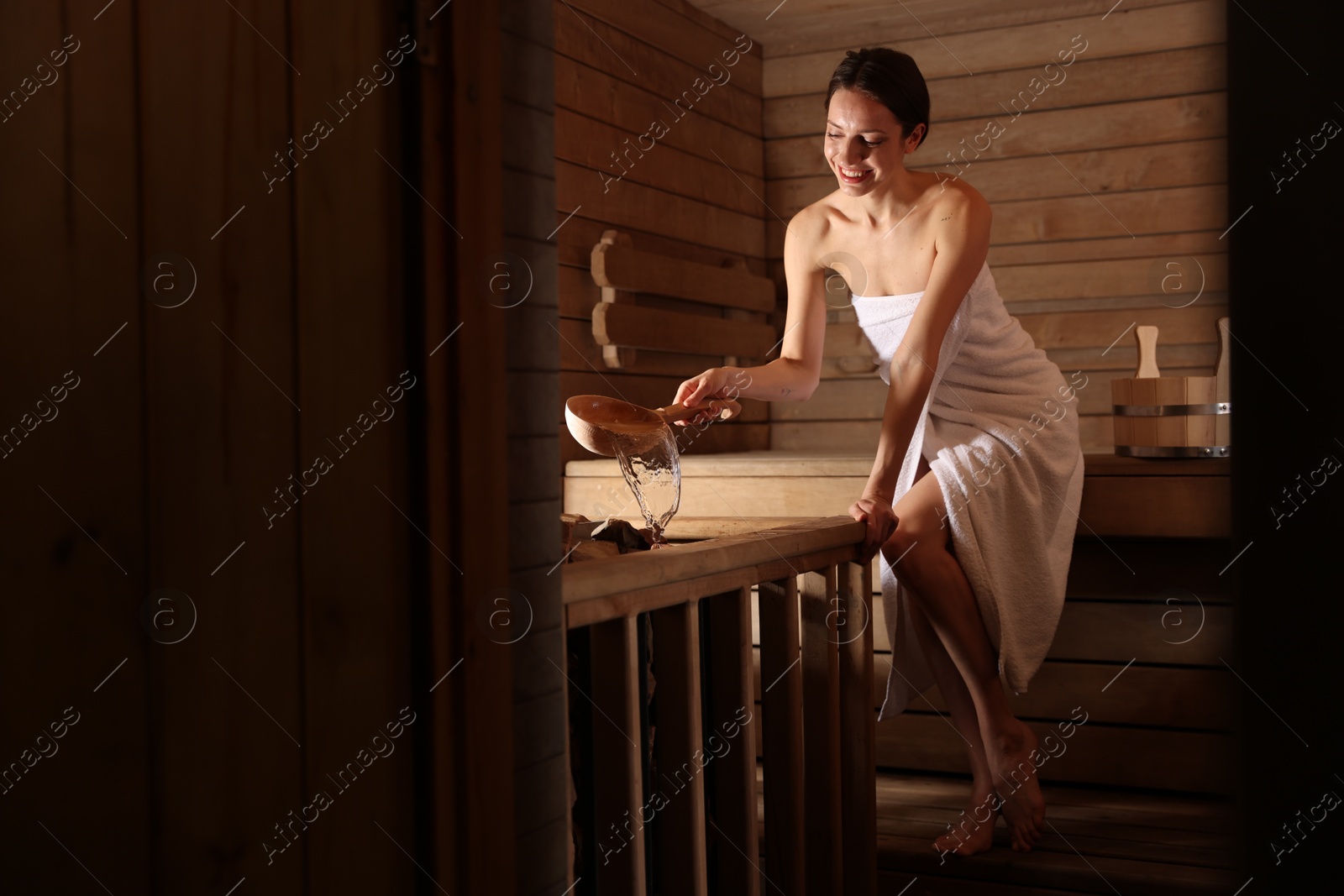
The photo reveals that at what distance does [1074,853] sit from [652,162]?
198 cm

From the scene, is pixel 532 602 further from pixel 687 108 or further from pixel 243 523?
pixel 687 108

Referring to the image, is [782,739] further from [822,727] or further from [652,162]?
[652,162]

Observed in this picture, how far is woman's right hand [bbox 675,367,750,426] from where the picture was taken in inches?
70.2

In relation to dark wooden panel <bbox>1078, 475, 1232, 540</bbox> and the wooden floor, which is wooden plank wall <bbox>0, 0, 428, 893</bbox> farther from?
dark wooden panel <bbox>1078, 475, 1232, 540</bbox>

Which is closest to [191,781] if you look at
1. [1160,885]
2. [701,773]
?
[701,773]

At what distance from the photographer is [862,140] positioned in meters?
2.06

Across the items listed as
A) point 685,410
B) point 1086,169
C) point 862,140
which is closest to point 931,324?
point 862,140

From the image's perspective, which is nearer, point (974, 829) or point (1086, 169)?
point (974, 829)

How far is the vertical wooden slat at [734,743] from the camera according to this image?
133 cm

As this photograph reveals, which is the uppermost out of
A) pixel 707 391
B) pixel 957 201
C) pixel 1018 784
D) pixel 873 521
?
pixel 957 201

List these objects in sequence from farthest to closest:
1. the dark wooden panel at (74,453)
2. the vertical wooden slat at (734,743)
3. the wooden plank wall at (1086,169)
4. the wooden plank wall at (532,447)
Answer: the wooden plank wall at (1086,169) → the vertical wooden slat at (734,743) → the wooden plank wall at (532,447) → the dark wooden panel at (74,453)

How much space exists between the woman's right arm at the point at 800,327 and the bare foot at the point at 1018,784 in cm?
71

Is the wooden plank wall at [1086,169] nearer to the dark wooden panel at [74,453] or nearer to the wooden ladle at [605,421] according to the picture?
the wooden ladle at [605,421]

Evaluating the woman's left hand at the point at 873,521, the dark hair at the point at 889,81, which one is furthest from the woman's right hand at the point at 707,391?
the dark hair at the point at 889,81
